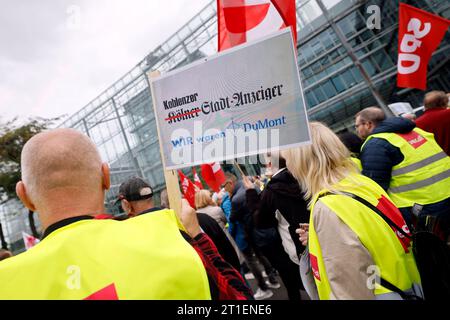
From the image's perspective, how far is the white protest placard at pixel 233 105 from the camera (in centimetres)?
163

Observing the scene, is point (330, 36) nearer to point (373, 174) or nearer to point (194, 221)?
point (373, 174)

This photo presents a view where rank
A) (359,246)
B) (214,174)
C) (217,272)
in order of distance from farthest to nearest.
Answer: (214,174), (359,246), (217,272)

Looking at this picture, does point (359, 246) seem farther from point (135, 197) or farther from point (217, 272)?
point (135, 197)

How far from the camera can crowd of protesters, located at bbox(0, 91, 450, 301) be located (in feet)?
2.77

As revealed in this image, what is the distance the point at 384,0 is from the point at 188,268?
15.5m

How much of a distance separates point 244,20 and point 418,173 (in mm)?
2227

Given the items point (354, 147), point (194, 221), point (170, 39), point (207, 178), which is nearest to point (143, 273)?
point (194, 221)

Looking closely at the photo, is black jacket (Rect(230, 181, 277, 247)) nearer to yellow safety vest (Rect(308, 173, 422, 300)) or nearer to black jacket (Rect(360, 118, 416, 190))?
black jacket (Rect(360, 118, 416, 190))

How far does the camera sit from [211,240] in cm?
153

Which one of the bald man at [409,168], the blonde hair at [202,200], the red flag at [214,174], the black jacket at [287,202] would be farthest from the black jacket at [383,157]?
the red flag at [214,174]

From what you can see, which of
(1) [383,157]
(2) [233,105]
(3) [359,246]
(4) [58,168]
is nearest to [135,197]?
(2) [233,105]

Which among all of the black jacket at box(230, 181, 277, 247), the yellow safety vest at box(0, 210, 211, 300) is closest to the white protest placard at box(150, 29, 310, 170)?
the yellow safety vest at box(0, 210, 211, 300)

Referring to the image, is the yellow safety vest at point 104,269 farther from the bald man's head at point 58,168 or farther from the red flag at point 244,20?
the red flag at point 244,20
